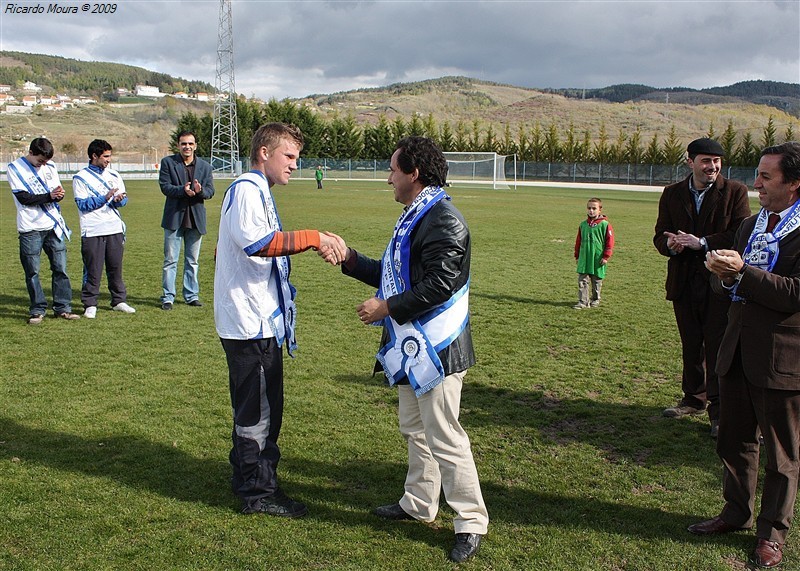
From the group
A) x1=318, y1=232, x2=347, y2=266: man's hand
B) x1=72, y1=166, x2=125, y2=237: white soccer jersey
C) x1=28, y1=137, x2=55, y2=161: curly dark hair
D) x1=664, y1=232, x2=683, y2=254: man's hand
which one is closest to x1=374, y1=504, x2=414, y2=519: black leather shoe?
x1=318, y1=232, x2=347, y2=266: man's hand

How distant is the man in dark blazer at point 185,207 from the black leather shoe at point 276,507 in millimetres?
5799

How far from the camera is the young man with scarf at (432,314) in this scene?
355cm

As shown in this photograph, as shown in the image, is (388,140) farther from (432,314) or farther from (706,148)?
(432,314)

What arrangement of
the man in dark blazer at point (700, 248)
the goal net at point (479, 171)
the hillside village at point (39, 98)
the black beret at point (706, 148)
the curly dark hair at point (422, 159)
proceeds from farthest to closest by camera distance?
the hillside village at point (39, 98) → the goal net at point (479, 171) → the man in dark blazer at point (700, 248) → the black beret at point (706, 148) → the curly dark hair at point (422, 159)

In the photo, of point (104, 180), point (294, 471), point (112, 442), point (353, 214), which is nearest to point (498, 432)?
point (294, 471)

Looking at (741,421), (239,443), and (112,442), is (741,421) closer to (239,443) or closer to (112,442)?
(239,443)

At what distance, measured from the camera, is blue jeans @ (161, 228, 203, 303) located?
31.3ft

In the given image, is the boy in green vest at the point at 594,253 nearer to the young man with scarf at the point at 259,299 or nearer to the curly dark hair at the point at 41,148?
the young man with scarf at the point at 259,299

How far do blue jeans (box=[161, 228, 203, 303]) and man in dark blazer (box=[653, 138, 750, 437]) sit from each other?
21.0 feet

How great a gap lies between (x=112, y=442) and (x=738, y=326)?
14.2 ft

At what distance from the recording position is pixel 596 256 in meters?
9.90

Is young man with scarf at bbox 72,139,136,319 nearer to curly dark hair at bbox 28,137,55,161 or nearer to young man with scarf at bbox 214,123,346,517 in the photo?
curly dark hair at bbox 28,137,55,161

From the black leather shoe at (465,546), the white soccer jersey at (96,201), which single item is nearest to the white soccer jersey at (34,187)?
the white soccer jersey at (96,201)

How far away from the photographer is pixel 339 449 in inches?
199
